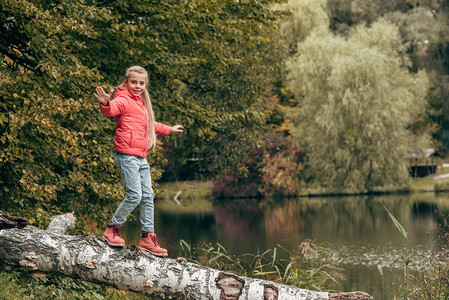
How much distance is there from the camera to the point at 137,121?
216 inches

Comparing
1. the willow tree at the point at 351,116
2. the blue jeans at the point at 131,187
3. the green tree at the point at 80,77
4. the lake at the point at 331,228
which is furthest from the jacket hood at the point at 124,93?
the willow tree at the point at 351,116

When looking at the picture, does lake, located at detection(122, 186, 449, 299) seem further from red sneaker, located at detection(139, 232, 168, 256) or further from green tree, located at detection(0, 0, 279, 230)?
red sneaker, located at detection(139, 232, 168, 256)

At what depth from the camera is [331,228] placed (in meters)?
23.7

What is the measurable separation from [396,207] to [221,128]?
45.2 ft

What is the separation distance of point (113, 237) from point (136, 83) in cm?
146

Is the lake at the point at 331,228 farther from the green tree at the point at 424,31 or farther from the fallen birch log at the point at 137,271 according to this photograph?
the green tree at the point at 424,31

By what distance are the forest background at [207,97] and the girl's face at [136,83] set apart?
275 cm

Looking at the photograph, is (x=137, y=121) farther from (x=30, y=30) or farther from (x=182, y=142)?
(x=182, y=142)

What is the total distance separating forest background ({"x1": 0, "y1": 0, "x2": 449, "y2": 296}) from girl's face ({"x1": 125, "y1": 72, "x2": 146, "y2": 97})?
9.02ft

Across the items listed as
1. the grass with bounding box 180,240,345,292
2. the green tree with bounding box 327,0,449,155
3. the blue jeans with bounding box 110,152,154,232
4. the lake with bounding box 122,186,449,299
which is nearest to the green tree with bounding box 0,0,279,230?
the grass with bounding box 180,240,345,292

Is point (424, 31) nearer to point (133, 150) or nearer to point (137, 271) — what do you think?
point (133, 150)

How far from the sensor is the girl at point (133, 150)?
17.6 feet

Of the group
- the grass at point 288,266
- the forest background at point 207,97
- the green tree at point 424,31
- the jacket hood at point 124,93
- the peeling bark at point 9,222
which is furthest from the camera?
the green tree at point 424,31

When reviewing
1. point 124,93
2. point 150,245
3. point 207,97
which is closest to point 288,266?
point 150,245
